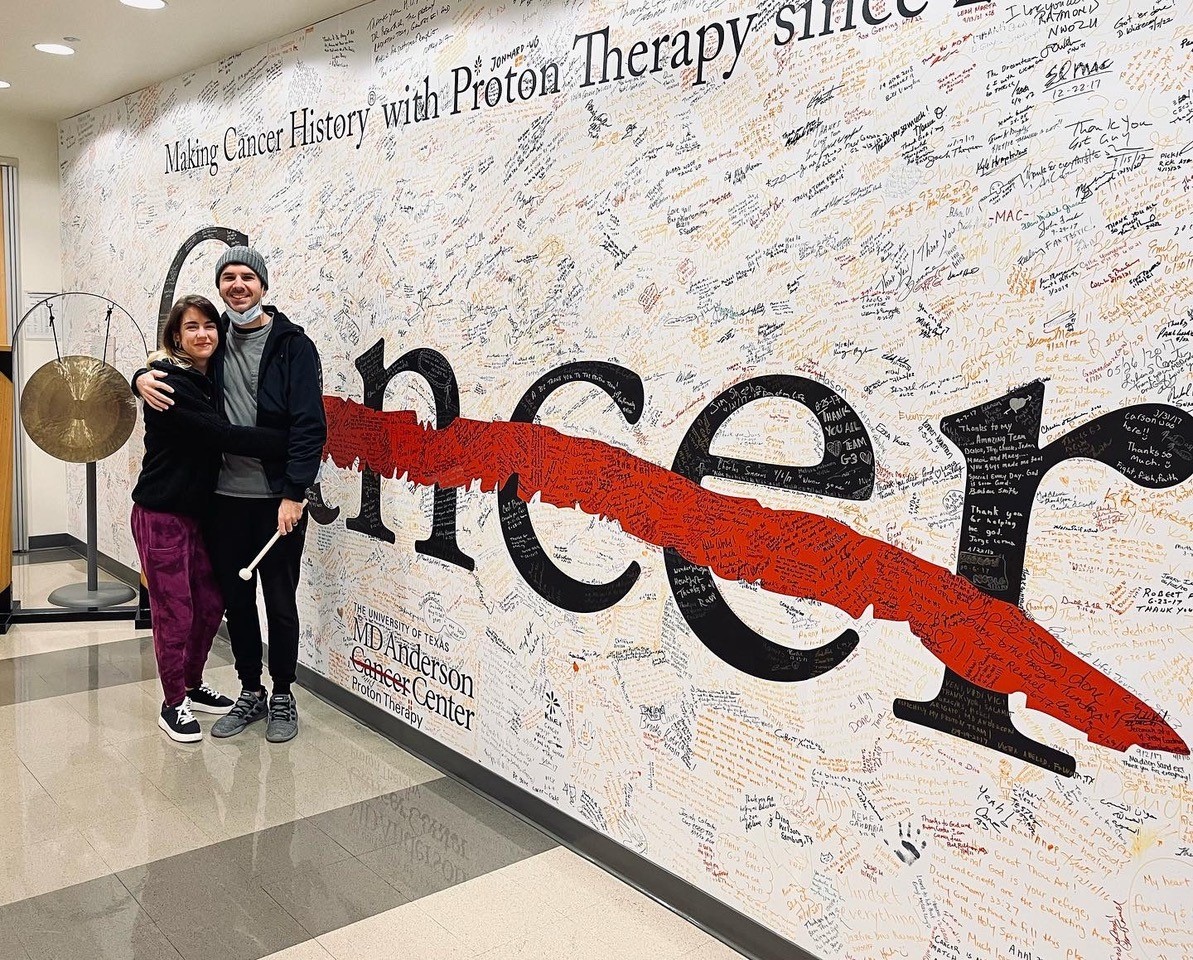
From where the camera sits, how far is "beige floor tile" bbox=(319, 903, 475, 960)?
2246 mm

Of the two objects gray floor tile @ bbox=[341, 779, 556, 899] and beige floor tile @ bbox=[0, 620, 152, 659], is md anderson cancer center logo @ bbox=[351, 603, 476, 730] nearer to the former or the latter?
gray floor tile @ bbox=[341, 779, 556, 899]

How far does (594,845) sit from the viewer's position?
268 cm

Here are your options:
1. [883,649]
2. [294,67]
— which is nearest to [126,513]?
[294,67]

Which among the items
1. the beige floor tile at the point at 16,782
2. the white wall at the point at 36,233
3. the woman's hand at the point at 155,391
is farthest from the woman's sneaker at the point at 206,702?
the white wall at the point at 36,233

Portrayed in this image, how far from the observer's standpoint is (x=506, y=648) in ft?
9.73

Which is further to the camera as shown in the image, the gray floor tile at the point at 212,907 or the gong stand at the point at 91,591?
the gong stand at the point at 91,591

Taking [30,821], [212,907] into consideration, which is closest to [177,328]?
[30,821]

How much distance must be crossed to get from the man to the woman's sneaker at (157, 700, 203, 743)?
9 centimetres

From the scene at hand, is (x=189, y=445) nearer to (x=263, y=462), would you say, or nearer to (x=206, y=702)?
(x=263, y=462)

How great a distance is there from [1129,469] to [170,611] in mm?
2991

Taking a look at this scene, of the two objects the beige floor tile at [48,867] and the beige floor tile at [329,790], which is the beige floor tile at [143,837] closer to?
the beige floor tile at [48,867]

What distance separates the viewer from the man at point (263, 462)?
10.8 feet
